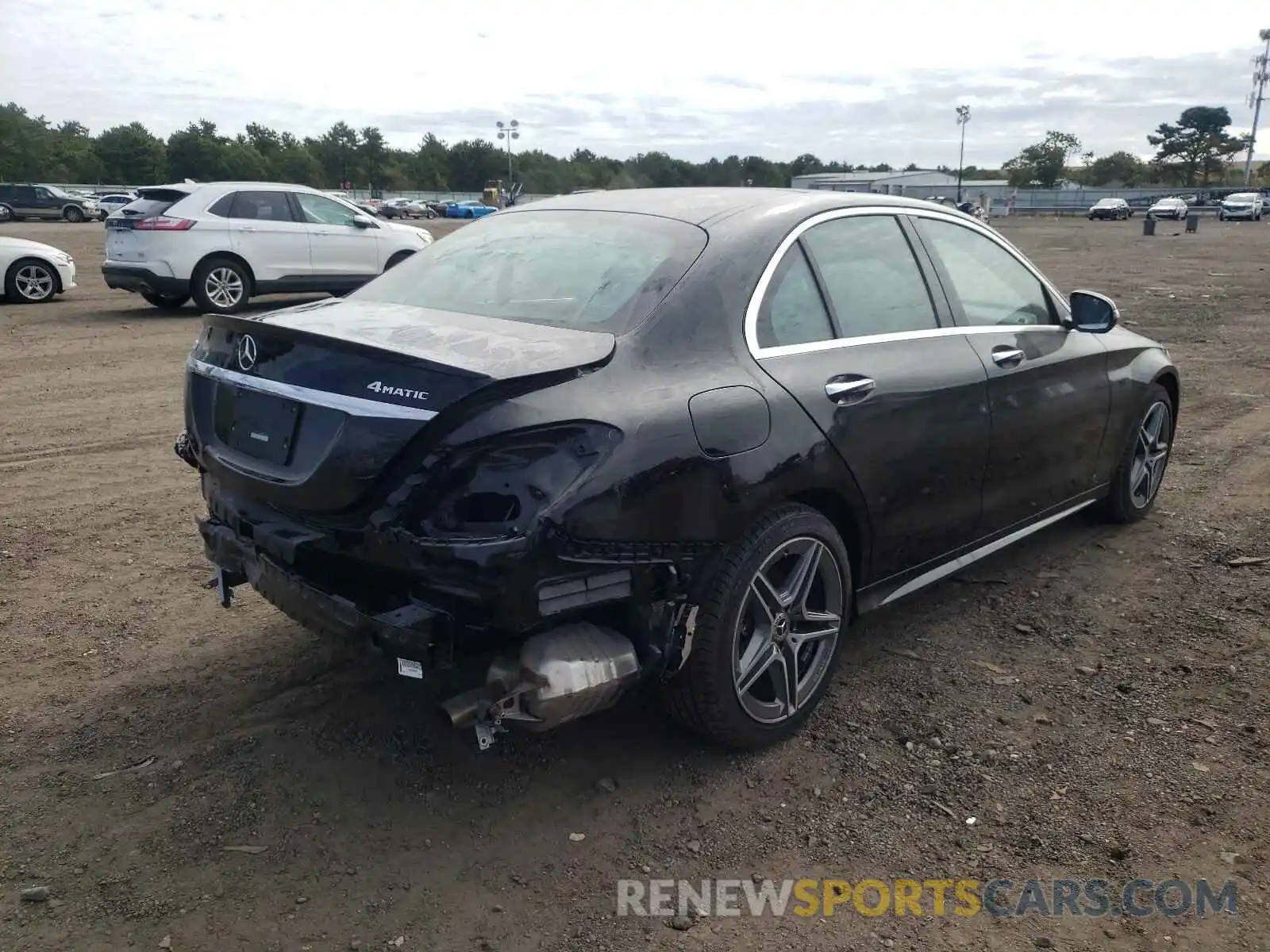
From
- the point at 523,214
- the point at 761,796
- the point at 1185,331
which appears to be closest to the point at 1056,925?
the point at 761,796

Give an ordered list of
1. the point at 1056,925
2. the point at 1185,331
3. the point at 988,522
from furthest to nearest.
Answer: the point at 1185,331 < the point at 988,522 < the point at 1056,925

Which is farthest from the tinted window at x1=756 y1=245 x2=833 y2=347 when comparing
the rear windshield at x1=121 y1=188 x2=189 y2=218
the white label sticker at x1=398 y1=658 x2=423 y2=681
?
the rear windshield at x1=121 y1=188 x2=189 y2=218

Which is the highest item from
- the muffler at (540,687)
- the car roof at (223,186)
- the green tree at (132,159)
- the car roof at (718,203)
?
the green tree at (132,159)

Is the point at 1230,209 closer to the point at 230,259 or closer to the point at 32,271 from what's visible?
the point at 230,259

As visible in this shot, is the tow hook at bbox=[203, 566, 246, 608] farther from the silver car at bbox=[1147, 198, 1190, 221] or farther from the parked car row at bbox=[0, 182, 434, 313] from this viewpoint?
the silver car at bbox=[1147, 198, 1190, 221]

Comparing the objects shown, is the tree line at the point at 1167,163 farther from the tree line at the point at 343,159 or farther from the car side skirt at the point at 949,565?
the car side skirt at the point at 949,565

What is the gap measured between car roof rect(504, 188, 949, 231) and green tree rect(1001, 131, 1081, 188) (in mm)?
105692

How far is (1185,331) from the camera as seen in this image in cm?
1255

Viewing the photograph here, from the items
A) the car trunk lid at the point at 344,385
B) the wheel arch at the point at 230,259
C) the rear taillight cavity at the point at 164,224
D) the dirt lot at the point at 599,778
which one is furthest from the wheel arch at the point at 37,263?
the car trunk lid at the point at 344,385

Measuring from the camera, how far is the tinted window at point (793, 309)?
326 cm

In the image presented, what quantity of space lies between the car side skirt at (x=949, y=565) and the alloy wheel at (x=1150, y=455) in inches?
21.3

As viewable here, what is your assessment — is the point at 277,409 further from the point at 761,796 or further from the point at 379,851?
the point at 761,796

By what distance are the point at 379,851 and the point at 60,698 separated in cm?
154

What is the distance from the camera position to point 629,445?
106 inches
